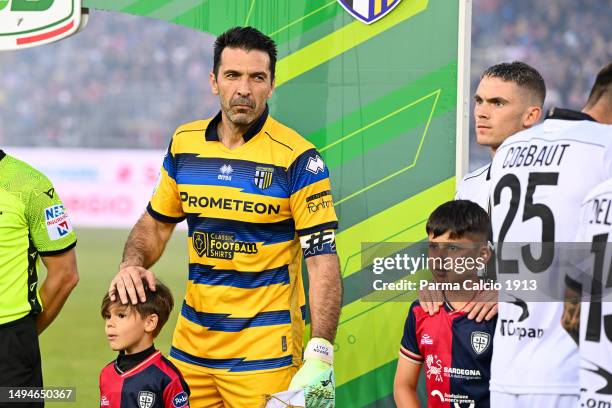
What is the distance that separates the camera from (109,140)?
19.5 m

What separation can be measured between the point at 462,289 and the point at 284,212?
2.51 ft

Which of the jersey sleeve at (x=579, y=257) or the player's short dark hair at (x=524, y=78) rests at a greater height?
the player's short dark hair at (x=524, y=78)

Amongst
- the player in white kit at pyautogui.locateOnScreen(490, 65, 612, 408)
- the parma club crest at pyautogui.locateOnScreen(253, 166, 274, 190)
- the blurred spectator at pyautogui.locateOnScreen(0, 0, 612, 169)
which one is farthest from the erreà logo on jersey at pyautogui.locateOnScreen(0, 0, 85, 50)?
the blurred spectator at pyautogui.locateOnScreen(0, 0, 612, 169)

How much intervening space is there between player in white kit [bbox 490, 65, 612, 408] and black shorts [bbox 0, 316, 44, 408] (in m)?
1.84

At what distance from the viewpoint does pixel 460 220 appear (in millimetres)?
3777

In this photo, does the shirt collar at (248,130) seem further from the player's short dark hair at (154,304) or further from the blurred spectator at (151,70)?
the blurred spectator at (151,70)

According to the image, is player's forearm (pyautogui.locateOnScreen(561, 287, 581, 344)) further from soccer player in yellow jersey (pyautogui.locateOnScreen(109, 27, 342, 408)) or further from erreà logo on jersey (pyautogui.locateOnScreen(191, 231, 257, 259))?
erreà logo on jersey (pyautogui.locateOnScreen(191, 231, 257, 259))

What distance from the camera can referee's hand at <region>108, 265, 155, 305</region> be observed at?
3758 millimetres

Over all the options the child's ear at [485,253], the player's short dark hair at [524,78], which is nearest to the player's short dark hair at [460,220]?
the child's ear at [485,253]

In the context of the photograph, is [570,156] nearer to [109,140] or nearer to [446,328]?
[446,328]

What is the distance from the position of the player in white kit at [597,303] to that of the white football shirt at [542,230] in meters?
0.23

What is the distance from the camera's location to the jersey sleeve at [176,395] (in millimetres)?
3672

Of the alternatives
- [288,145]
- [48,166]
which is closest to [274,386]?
[288,145]

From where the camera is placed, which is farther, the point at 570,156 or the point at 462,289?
the point at 462,289
